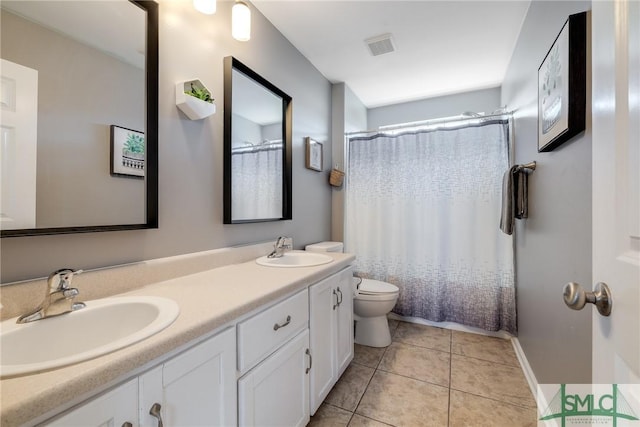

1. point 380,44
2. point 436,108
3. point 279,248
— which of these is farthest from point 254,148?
point 436,108

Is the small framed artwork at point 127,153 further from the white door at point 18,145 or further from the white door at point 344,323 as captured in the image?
A: the white door at point 344,323

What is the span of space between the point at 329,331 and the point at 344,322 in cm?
22

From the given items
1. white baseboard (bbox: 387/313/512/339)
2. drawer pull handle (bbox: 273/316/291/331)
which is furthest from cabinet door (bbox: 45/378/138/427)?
white baseboard (bbox: 387/313/512/339)

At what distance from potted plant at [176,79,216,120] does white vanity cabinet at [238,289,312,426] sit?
0.92 metres

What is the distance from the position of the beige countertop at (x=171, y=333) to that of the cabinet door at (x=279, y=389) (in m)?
0.22

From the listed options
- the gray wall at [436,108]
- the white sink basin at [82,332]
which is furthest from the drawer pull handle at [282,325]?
the gray wall at [436,108]

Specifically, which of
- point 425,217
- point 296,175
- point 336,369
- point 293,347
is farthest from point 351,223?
point 293,347

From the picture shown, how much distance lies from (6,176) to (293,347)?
1078 mm

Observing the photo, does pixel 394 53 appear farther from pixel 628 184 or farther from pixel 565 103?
pixel 628 184

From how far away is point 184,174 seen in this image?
1.23 metres

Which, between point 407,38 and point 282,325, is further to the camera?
point 407,38

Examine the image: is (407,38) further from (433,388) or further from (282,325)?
(433,388)

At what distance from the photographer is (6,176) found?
74 cm

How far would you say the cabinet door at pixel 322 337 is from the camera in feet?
4.23
